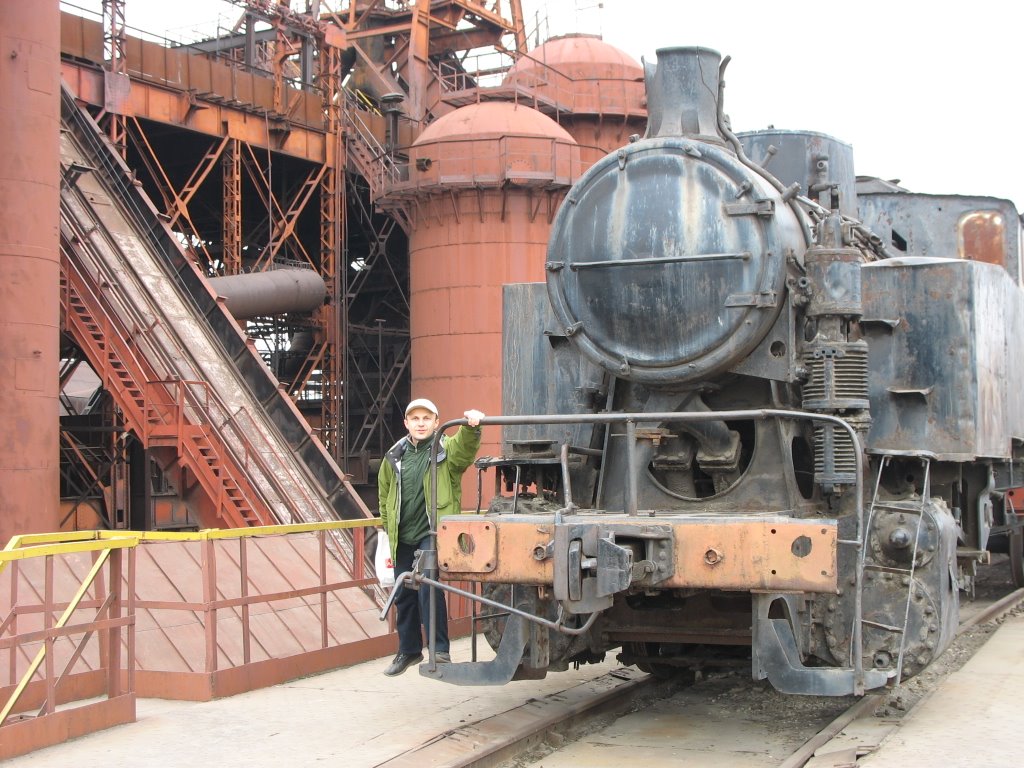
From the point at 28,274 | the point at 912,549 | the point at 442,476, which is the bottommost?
the point at 912,549

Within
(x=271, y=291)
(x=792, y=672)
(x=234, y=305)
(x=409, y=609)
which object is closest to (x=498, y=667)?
(x=409, y=609)

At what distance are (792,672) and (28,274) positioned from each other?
9.38 metres

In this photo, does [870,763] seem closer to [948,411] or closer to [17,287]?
[948,411]

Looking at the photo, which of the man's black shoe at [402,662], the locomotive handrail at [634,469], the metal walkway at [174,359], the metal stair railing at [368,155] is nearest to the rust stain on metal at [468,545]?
the locomotive handrail at [634,469]

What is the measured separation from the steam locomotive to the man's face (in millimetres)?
450

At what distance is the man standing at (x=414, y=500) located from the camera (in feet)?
22.1

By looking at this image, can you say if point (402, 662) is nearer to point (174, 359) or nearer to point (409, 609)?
point (409, 609)

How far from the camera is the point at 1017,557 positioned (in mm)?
13102

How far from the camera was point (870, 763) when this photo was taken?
18.4 feet

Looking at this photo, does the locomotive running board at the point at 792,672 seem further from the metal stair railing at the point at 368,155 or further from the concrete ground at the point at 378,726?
the metal stair railing at the point at 368,155

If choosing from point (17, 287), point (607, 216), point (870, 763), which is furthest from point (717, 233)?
point (17, 287)

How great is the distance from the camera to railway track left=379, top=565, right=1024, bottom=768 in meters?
6.02

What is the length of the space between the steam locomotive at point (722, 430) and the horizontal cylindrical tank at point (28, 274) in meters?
6.83

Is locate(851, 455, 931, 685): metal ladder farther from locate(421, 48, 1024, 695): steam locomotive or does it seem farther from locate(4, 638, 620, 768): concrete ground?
locate(4, 638, 620, 768): concrete ground
